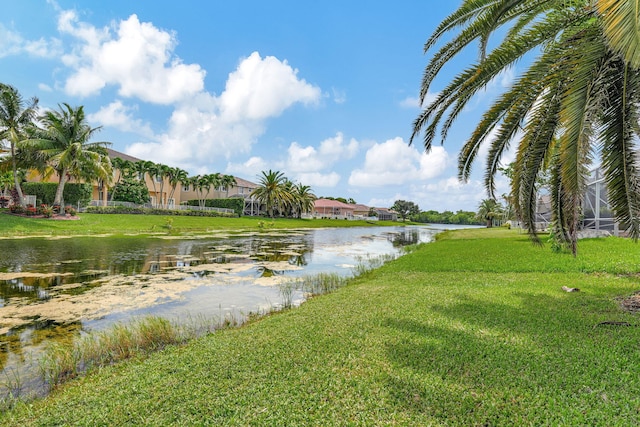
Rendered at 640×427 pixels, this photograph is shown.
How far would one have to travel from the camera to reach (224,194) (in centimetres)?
6819

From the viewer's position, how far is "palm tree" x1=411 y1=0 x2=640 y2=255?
4.80 metres

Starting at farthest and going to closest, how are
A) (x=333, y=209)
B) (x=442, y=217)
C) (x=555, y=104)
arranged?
(x=442, y=217) < (x=333, y=209) < (x=555, y=104)

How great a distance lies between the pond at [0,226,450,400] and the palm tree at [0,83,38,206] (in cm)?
1642

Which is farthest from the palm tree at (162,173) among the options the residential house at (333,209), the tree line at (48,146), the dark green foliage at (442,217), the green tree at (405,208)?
the dark green foliage at (442,217)

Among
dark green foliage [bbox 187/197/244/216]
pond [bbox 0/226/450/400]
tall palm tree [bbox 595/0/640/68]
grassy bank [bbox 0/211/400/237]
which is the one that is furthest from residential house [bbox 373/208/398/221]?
tall palm tree [bbox 595/0/640/68]

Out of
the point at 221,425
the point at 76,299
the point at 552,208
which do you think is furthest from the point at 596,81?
the point at 76,299

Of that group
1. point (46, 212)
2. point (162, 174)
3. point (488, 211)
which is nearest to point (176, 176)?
point (162, 174)

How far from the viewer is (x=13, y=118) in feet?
96.9

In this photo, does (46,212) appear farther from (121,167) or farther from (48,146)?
(121,167)

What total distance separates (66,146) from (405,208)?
356 feet

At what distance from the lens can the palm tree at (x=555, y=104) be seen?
4.80 metres

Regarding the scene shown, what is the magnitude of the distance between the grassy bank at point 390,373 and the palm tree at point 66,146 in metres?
34.0

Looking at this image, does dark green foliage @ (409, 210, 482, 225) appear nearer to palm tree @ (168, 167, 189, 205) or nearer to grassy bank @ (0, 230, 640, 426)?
palm tree @ (168, 167, 189, 205)

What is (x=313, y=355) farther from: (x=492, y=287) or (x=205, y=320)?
(x=492, y=287)
